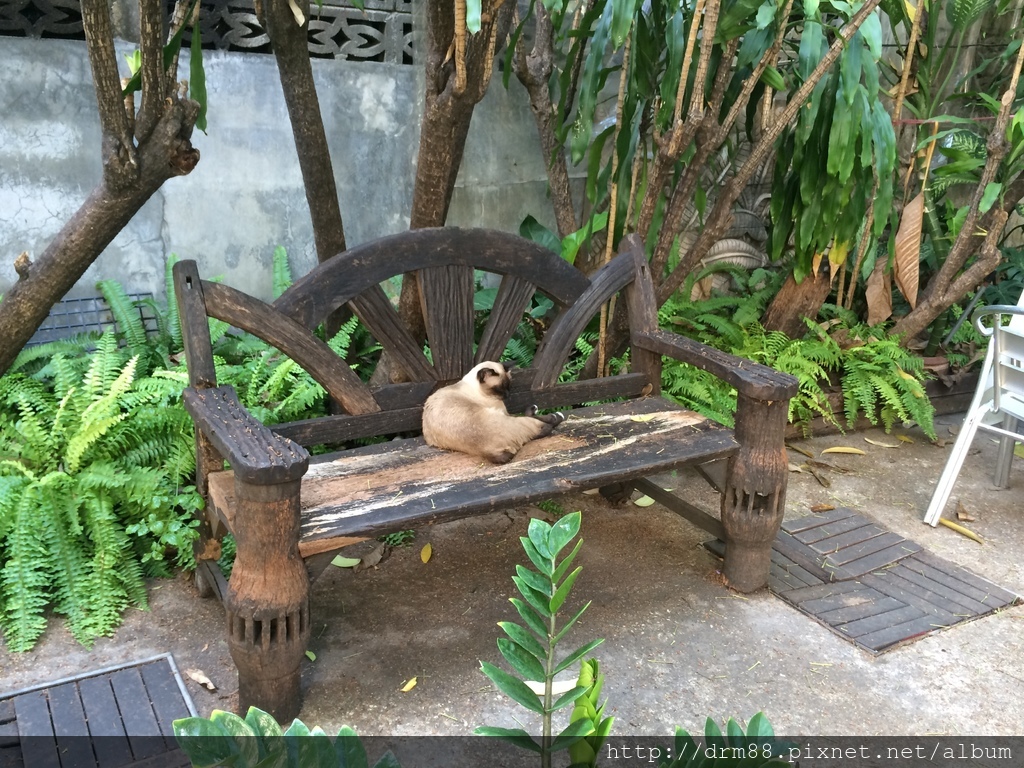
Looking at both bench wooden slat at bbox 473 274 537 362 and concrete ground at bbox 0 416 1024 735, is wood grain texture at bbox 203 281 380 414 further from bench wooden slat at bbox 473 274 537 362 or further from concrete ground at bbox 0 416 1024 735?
concrete ground at bbox 0 416 1024 735

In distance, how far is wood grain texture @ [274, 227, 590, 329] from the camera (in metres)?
2.94

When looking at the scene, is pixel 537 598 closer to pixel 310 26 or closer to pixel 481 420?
pixel 481 420

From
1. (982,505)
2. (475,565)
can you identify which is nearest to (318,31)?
(475,565)

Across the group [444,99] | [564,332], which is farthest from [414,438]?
[444,99]

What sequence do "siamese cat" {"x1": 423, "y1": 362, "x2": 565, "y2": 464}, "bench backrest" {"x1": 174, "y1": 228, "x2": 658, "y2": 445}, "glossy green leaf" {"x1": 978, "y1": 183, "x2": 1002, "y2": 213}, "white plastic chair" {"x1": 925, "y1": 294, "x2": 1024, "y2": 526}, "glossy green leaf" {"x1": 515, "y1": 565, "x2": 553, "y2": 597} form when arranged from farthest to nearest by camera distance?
"glossy green leaf" {"x1": 978, "y1": 183, "x2": 1002, "y2": 213} → "white plastic chair" {"x1": 925, "y1": 294, "x2": 1024, "y2": 526} → "siamese cat" {"x1": 423, "y1": 362, "x2": 565, "y2": 464} → "bench backrest" {"x1": 174, "y1": 228, "x2": 658, "y2": 445} → "glossy green leaf" {"x1": 515, "y1": 565, "x2": 553, "y2": 597}

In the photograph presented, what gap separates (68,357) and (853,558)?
3777 mm

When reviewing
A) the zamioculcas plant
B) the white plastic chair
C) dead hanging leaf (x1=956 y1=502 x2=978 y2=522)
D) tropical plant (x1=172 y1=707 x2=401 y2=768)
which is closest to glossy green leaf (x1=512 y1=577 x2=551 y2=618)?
the zamioculcas plant

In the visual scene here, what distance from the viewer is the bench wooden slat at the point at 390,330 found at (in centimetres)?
306

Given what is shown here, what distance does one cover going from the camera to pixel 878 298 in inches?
205

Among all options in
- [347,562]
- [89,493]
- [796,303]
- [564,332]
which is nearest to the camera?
[89,493]

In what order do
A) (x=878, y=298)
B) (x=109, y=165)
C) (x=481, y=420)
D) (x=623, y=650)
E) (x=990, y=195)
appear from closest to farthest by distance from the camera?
1. (x=109, y=165)
2. (x=623, y=650)
3. (x=481, y=420)
4. (x=990, y=195)
5. (x=878, y=298)

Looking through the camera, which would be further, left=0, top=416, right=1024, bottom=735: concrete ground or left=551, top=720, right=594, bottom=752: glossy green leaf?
left=0, top=416, right=1024, bottom=735: concrete ground

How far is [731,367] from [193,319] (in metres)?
2.00

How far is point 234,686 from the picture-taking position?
2.61 m
